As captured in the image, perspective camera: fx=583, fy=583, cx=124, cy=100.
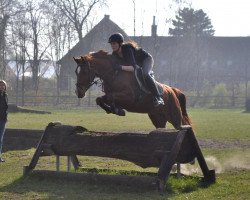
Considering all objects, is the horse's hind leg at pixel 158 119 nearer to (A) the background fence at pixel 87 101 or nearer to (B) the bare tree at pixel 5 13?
(A) the background fence at pixel 87 101

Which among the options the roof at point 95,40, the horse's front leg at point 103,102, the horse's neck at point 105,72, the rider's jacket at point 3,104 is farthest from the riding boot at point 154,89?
the roof at point 95,40

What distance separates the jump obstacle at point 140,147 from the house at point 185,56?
176 ft

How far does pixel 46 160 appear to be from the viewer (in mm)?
14812

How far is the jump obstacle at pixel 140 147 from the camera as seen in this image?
9992 mm

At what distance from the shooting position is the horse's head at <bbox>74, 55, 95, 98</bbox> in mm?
10258

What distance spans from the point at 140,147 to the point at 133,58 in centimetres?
163

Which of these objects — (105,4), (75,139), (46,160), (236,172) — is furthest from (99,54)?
(105,4)

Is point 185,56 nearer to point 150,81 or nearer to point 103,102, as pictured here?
point 150,81

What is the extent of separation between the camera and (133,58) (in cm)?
1062

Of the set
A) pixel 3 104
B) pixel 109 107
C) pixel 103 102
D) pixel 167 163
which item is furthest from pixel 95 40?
pixel 167 163

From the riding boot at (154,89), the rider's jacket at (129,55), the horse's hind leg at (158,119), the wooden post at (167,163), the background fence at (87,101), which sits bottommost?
the background fence at (87,101)

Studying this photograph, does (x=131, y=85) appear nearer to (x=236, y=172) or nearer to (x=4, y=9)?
(x=236, y=172)

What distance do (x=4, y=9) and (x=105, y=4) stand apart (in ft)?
46.7

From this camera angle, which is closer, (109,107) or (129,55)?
(109,107)
